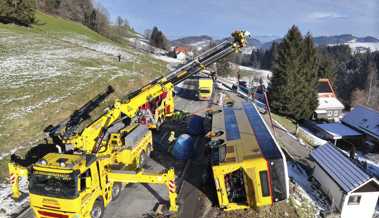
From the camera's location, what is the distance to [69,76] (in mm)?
33625

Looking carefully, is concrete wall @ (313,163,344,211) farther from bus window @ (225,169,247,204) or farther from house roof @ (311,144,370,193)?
bus window @ (225,169,247,204)

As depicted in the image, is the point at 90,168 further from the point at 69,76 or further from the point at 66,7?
the point at 66,7

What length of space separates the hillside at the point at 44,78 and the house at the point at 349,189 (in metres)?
19.6

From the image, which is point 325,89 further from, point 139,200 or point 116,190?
point 116,190

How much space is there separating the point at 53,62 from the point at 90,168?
2800 cm

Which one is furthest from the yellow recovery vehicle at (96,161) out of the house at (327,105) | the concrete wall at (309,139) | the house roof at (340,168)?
the house at (327,105)

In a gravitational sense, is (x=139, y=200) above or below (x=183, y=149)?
below

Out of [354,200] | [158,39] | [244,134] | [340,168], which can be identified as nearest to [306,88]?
[340,168]

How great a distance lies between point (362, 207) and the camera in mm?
18688

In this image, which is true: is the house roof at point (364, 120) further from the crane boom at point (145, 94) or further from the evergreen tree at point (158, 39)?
the evergreen tree at point (158, 39)

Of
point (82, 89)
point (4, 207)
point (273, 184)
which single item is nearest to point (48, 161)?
point (4, 207)

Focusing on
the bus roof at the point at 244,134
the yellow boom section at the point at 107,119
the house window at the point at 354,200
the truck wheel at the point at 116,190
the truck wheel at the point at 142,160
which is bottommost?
the house window at the point at 354,200

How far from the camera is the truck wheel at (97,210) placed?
13.7 m

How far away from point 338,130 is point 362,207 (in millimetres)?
25292
